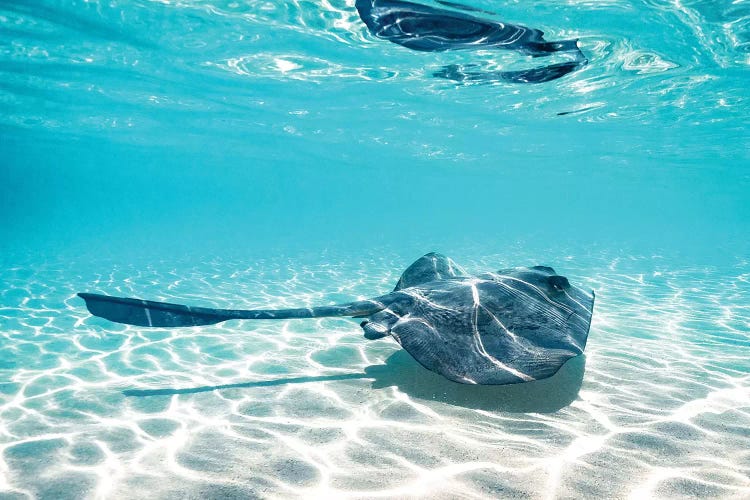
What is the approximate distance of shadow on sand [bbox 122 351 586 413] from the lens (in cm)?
417

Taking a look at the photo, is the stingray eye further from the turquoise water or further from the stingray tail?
the stingray tail

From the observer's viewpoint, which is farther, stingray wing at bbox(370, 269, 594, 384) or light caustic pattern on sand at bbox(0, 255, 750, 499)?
stingray wing at bbox(370, 269, 594, 384)

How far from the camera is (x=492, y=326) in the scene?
4.20 metres

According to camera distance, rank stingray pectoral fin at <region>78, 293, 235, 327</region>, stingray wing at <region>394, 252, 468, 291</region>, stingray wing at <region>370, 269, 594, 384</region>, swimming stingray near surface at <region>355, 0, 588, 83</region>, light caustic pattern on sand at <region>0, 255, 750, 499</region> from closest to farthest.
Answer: light caustic pattern on sand at <region>0, 255, 750, 499</region>
stingray wing at <region>370, 269, 594, 384</region>
stingray pectoral fin at <region>78, 293, 235, 327</region>
stingray wing at <region>394, 252, 468, 291</region>
swimming stingray near surface at <region>355, 0, 588, 83</region>

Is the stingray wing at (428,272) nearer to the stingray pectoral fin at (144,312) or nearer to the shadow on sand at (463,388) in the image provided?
the shadow on sand at (463,388)

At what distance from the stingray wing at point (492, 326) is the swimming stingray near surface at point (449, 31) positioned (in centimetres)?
767

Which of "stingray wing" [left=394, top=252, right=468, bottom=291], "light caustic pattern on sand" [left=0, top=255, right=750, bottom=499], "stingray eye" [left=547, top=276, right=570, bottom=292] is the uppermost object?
"stingray eye" [left=547, top=276, right=570, bottom=292]

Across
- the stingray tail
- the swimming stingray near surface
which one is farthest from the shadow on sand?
the swimming stingray near surface

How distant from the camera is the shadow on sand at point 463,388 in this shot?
417 centimetres

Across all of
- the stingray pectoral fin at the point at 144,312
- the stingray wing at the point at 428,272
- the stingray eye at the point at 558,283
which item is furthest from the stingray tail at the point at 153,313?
the stingray eye at the point at 558,283

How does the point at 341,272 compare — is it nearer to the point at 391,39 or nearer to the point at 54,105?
the point at 391,39

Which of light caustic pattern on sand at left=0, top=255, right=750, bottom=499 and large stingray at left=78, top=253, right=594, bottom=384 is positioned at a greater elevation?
large stingray at left=78, top=253, right=594, bottom=384

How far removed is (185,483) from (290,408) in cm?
143

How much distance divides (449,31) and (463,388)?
974 centimetres
